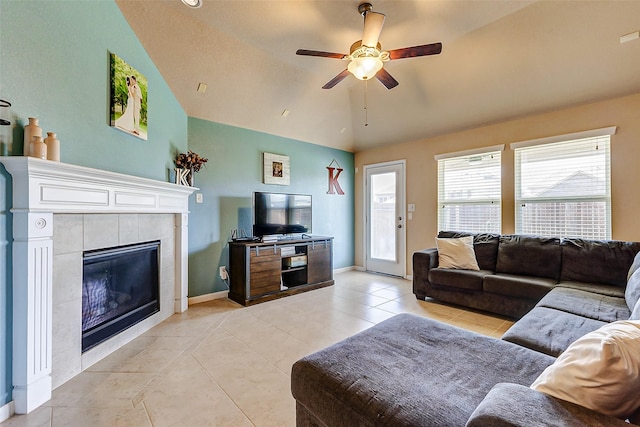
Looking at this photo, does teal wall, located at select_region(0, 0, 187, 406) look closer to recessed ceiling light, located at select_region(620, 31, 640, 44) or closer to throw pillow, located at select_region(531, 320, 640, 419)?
throw pillow, located at select_region(531, 320, 640, 419)

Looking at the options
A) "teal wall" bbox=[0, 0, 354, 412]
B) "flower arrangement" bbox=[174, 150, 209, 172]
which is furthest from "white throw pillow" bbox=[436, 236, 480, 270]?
"flower arrangement" bbox=[174, 150, 209, 172]

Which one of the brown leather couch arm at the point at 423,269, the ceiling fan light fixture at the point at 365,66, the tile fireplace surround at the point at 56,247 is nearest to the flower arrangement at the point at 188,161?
the tile fireplace surround at the point at 56,247

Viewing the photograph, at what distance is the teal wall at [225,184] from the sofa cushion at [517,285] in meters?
2.78

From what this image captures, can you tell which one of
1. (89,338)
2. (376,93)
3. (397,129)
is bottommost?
(89,338)

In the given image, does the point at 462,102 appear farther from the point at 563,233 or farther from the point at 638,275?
the point at 638,275

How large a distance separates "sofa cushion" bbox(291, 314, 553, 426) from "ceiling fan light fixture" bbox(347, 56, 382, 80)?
2.06m

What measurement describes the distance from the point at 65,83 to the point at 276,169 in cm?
273

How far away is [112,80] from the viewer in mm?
2260

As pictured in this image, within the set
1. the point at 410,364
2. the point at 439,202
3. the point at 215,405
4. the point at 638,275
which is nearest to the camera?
the point at 410,364

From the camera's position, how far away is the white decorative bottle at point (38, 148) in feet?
5.26

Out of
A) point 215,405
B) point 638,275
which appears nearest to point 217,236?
point 215,405

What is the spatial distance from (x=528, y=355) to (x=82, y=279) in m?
2.83

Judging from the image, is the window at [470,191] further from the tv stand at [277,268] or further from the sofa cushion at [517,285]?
the tv stand at [277,268]

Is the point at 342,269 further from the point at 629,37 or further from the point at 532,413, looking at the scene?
the point at 532,413
